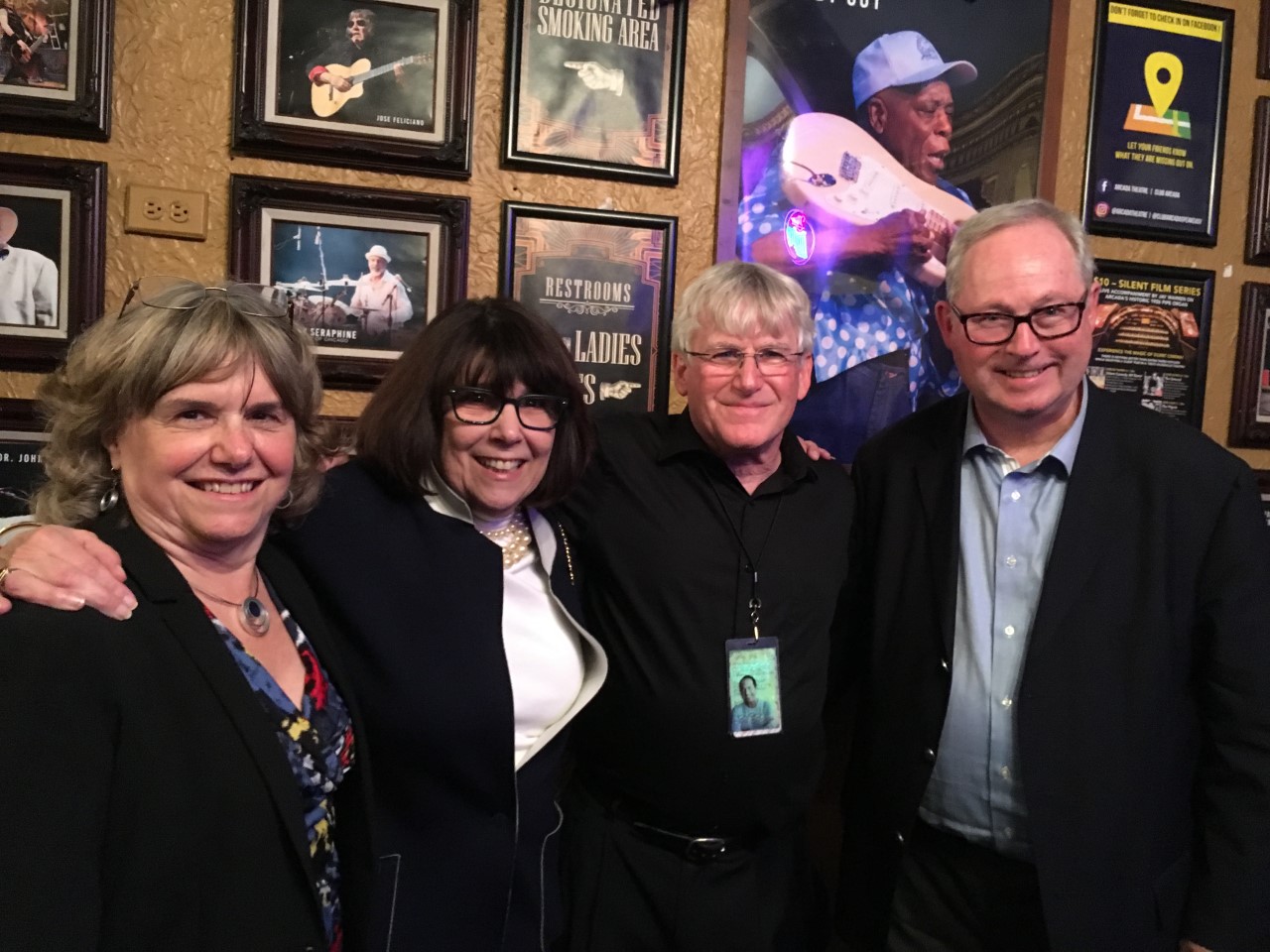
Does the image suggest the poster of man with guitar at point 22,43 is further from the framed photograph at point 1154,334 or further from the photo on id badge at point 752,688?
the framed photograph at point 1154,334

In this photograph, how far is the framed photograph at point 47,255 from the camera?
1889mm

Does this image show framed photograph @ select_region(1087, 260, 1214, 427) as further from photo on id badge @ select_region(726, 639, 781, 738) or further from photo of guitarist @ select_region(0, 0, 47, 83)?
photo of guitarist @ select_region(0, 0, 47, 83)

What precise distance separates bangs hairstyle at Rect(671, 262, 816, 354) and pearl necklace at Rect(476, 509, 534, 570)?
0.53 meters

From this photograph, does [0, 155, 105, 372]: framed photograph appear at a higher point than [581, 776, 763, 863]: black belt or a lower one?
higher

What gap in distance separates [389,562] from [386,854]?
0.48 meters

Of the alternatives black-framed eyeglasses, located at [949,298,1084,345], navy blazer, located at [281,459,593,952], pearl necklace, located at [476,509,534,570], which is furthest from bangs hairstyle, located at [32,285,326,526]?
black-framed eyeglasses, located at [949,298,1084,345]

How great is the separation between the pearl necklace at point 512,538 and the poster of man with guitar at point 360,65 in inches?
41.3

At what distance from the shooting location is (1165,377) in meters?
2.51

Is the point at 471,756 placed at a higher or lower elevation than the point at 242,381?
lower

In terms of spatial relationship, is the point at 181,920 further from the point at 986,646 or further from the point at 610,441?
the point at 986,646

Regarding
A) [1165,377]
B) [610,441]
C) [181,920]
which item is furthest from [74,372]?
[1165,377]

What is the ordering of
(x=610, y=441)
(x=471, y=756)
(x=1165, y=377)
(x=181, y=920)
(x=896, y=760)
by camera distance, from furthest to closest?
(x=1165, y=377)
(x=610, y=441)
(x=896, y=760)
(x=471, y=756)
(x=181, y=920)

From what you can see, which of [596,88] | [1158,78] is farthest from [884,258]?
[1158,78]

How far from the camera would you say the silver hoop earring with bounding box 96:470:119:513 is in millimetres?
1159
